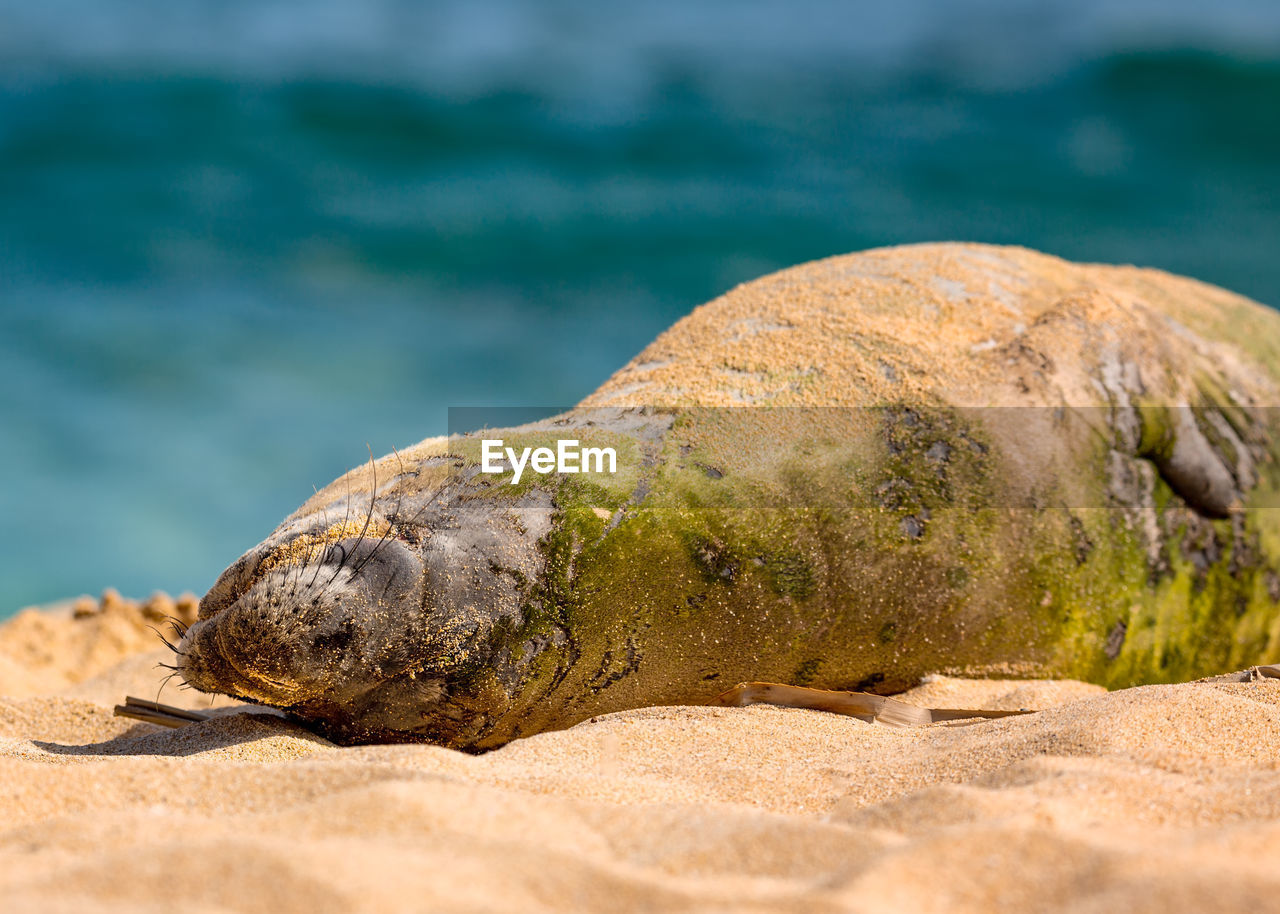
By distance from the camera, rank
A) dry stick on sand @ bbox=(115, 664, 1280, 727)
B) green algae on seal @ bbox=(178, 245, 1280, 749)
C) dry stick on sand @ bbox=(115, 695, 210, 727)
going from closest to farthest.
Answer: green algae on seal @ bbox=(178, 245, 1280, 749), dry stick on sand @ bbox=(115, 664, 1280, 727), dry stick on sand @ bbox=(115, 695, 210, 727)

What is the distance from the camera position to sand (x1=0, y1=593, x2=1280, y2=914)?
167 cm

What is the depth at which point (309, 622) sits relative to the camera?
9.78 feet

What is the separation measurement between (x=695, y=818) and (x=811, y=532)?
168 centimetres

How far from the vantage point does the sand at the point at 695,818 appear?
1.67 metres

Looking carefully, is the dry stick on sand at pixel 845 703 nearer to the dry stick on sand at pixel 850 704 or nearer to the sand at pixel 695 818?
the dry stick on sand at pixel 850 704

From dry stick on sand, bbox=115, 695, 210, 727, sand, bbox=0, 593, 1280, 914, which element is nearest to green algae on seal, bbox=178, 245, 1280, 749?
sand, bbox=0, 593, 1280, 914

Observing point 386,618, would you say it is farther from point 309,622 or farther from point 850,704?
point 850,704

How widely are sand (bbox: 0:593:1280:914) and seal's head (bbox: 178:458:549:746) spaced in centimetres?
21

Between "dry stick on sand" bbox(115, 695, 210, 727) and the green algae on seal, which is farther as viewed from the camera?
"dry stick on sand" bbox(115, 695, 210, 727)

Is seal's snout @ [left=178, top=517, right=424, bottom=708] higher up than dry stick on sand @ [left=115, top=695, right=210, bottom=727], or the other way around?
seal's snout @ [left=178, top=517, right=424, bottom=708]

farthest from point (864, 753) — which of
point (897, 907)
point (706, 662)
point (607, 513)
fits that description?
point (897, 907)

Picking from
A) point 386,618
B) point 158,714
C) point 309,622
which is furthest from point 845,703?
point 158,714

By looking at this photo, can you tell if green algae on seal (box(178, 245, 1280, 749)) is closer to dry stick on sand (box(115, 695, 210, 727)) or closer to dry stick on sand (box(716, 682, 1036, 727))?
dry stick on sand (box(716, 682, 1036, 727))

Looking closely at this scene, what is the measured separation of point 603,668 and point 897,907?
1.77m
